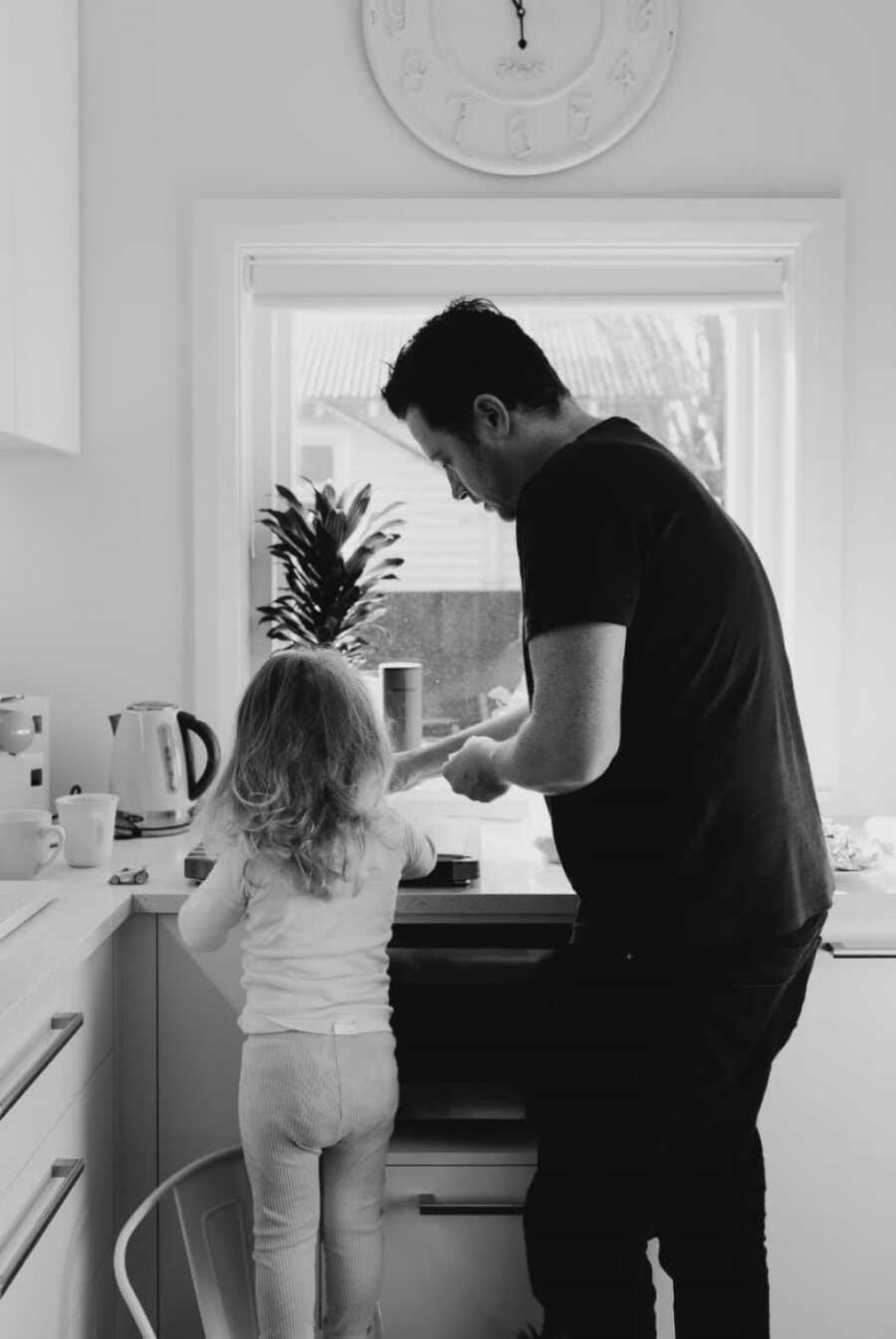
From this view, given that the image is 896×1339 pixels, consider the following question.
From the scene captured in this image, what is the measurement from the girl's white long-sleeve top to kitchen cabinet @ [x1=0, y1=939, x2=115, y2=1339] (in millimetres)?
214

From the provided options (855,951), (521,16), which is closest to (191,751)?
(855,951)

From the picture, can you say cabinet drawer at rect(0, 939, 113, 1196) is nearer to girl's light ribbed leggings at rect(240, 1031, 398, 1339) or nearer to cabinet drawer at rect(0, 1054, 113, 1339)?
cabinet drawer at rect(0, 1054, 113, 1339)

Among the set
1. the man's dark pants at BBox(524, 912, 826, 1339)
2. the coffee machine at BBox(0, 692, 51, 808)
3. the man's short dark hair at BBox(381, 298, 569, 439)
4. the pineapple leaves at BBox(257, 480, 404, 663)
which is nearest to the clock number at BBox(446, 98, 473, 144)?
the pineapple leaves at BBox(257, 480, 404, 663)

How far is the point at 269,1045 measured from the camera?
1573 millimetres

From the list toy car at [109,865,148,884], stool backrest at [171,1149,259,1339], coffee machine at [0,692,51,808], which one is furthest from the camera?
coffee machine at [0,692,51,808]

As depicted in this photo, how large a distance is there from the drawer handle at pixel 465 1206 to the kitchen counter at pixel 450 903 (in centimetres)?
39

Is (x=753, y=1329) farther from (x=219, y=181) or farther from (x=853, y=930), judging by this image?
(x=219, y=181)

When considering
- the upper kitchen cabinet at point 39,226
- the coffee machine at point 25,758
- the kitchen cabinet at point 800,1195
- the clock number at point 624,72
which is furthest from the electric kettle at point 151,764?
the clock number at point 624,72

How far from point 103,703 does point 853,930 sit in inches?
53.6

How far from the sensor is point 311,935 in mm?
1566

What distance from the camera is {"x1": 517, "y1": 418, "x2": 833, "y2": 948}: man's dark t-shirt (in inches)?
54.1

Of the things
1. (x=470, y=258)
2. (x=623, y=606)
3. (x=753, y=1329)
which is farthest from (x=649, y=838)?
(x=470, y=258)

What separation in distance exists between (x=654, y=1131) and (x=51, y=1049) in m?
0.69

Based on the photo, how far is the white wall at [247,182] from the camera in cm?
233
